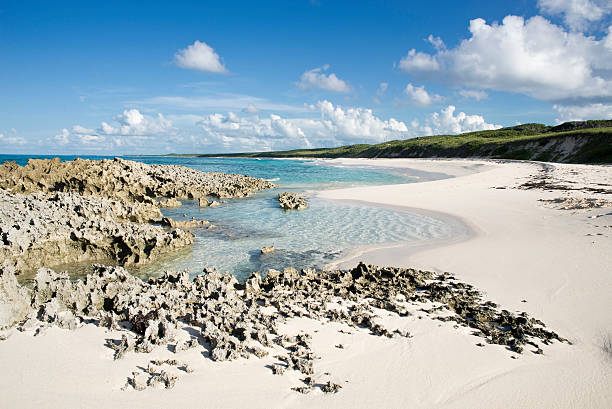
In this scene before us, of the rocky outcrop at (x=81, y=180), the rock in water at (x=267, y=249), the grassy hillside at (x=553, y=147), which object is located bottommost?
the rock in water at (x=267, y=249)

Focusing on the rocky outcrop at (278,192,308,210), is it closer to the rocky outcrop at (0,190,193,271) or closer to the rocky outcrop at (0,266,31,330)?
the rocky outcrop at (0,190,193,271)

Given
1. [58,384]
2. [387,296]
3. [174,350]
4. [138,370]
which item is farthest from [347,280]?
[58,384]

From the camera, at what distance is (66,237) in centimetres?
1100

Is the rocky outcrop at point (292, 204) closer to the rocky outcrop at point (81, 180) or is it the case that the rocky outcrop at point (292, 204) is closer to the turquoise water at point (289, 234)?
the turquoise water at point (289, 234)

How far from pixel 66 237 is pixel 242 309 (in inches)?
320

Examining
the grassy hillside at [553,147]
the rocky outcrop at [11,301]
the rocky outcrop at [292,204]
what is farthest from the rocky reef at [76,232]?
the grassy hillside at [553,147]

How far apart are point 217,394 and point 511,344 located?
4731mm

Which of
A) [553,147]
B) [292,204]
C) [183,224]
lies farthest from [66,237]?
[553,147]

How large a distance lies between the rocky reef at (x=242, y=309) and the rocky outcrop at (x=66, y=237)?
3.58 m

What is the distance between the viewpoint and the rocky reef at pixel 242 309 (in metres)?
5.16

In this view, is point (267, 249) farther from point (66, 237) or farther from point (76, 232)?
point (66, 237)

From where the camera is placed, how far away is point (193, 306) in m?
6.55

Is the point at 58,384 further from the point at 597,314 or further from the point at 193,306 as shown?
the point at 597,314

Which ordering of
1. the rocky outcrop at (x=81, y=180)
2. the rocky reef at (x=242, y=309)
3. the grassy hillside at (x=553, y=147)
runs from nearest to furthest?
1. the rocky reef at (x=242, y=309)
2. the rocky outcrop at (x=81, y=180)
3. the grassy hillside at (x=553, y=147)
